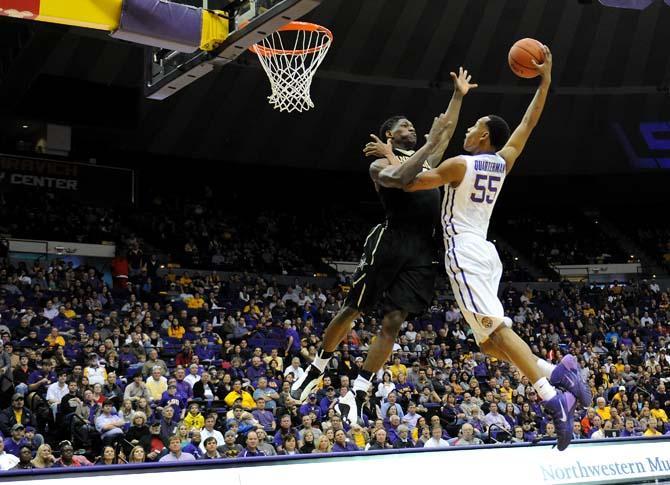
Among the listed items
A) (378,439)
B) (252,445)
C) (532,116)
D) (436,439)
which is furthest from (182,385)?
(532,116)

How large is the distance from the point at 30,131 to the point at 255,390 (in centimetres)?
1578

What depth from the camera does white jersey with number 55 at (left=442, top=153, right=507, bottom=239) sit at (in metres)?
5.47

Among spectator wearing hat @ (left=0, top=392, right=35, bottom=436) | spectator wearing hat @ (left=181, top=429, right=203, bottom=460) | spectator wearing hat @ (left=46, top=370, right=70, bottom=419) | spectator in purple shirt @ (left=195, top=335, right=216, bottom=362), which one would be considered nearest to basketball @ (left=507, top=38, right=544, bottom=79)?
spectator wearing hat @ (left=181, top=429, right=203, bottom=460)

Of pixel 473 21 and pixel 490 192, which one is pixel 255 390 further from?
pixel 473 21

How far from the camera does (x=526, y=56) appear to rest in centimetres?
571

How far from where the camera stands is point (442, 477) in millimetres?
5648

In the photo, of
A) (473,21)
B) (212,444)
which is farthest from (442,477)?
(473,21)

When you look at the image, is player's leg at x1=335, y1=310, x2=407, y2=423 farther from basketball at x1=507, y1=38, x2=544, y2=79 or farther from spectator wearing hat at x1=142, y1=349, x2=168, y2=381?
spectator wearing hat at x1=142, y1=349, x2=168, y2=381

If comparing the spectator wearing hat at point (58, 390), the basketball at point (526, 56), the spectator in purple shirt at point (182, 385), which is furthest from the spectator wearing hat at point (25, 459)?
the basketball at point (526, 56)

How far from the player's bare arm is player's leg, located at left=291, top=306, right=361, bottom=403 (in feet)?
3.44

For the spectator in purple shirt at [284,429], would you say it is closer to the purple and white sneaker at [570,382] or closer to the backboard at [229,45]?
the backboard at [229,45]

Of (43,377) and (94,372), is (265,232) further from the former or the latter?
(43,377)

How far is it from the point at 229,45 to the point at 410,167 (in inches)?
183

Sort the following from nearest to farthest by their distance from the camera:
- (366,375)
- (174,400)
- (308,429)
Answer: (366,375) → (308,429) → (174,400)
